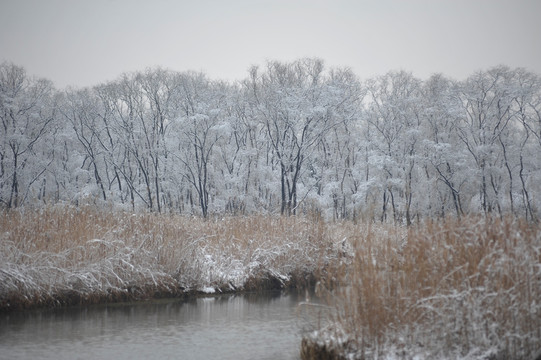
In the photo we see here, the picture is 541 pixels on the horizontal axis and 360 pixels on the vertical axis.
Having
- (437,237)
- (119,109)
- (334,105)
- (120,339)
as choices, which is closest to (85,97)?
(119,109)

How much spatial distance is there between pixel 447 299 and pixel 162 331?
19.4 ft

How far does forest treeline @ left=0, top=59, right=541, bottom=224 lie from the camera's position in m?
35.3

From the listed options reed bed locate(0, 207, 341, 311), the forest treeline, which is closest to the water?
reed bed locate(0, 207, 341, 311)

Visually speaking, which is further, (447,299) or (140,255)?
(140,255)

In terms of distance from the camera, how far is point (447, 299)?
5898 millimetres

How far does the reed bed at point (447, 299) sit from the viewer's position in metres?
5.67

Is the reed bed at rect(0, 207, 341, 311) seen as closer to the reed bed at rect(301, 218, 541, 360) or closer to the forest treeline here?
the reed bed at rect(301, 218, 541, 360)

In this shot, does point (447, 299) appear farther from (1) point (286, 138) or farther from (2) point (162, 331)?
(1) point (286, 138)

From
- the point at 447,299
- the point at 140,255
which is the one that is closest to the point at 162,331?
A: the point at 140,255

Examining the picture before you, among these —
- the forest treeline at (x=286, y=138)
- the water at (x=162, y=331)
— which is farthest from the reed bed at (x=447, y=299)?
the forest treeline at (x=286, y=138)

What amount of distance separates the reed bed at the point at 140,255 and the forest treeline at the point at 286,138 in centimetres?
1780

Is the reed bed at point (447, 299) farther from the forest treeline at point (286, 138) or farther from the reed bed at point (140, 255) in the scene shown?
the forest treeline at point (286, 138)

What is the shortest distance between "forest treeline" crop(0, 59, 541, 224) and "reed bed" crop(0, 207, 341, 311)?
17797mm

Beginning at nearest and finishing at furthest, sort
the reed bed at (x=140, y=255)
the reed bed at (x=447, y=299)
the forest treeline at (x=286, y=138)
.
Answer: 1. the reed bed at (x=447, y=299)
2. the reed bed at (x=140, y=255)
3. the forest treeline at (x=286, y=138)
